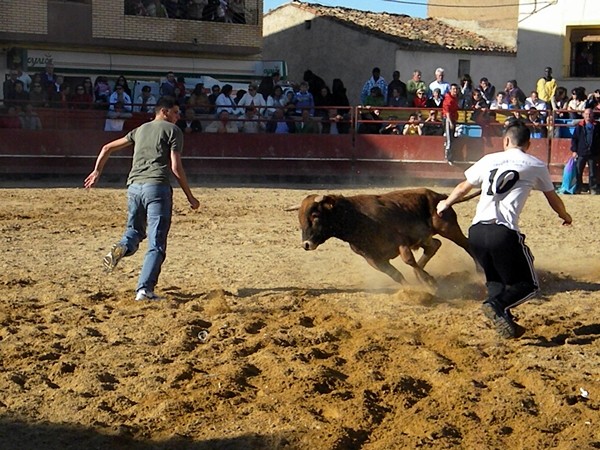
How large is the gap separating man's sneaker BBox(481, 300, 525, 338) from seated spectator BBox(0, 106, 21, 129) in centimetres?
1353

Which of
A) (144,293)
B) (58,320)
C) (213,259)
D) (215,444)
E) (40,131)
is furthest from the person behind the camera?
(40,131)

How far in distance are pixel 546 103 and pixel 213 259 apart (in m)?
13.0

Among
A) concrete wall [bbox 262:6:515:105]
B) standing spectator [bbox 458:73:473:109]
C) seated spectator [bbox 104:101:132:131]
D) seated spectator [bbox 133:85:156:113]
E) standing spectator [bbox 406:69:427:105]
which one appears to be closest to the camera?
seated spectator [bbox 104:101:132:131]

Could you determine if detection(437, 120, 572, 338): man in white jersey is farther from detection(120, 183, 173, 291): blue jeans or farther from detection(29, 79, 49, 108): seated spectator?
detection(29, 79, 49, 108): seated spectator

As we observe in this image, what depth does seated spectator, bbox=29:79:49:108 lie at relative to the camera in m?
18.7

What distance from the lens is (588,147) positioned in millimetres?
17656

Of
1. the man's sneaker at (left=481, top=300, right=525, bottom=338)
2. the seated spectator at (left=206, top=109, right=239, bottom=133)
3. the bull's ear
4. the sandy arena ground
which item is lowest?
the sandy arena ground

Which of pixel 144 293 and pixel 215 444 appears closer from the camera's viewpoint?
pixel 215 444

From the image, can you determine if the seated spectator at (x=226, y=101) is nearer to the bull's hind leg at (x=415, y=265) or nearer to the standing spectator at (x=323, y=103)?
the standing spectator at (x=323, y=103)

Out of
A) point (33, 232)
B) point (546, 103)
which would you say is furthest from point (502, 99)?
point (33, 232)

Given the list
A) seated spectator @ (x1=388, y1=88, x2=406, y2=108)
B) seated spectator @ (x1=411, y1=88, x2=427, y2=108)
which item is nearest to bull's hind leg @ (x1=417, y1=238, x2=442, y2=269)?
seated spectator @ (x1=411, y1=88, x2=427, y2=108)

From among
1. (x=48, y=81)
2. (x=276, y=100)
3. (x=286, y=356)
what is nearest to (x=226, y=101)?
(x=276, y=100)

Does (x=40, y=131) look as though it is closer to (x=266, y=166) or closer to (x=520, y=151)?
(x=266, y=166)

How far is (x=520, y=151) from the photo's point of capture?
6781mm
